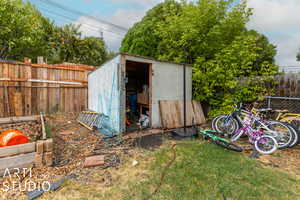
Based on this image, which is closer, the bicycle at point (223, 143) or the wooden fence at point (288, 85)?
the bicycle at point (223, 143)

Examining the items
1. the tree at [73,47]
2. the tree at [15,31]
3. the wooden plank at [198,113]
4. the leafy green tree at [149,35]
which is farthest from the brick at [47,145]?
the tree at [73,47]

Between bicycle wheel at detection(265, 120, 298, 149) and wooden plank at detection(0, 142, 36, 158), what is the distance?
4.78 meters

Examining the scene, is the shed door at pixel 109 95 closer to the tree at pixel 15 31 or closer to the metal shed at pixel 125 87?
the metal shed at pixel 125 87

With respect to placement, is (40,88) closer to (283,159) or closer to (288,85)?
(283,159)

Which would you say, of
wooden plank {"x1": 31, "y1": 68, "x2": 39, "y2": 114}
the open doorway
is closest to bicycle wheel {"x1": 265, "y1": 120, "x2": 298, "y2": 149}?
the open doorway

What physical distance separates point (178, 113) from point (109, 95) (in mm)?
2479

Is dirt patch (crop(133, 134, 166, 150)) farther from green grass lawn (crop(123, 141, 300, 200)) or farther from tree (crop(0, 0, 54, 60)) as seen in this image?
tree (crop(0, 0, 54, 60))

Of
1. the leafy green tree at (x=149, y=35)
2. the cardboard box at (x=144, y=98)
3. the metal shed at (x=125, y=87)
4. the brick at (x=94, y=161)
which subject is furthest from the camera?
the leafy green tree at (x=149, y=35)

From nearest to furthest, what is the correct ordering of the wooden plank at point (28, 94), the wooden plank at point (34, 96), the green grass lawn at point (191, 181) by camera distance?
the green grass lawn at point (191, 181) → the wooden plank at point (28, 94) → the wooden plank at point (34, 96)

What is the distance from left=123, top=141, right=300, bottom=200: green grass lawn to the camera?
5.67ft

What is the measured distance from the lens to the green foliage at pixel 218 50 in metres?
4.73

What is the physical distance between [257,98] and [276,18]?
16.4 ft

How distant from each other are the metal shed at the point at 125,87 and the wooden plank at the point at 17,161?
2.04 metres

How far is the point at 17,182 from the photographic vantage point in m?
1.93
